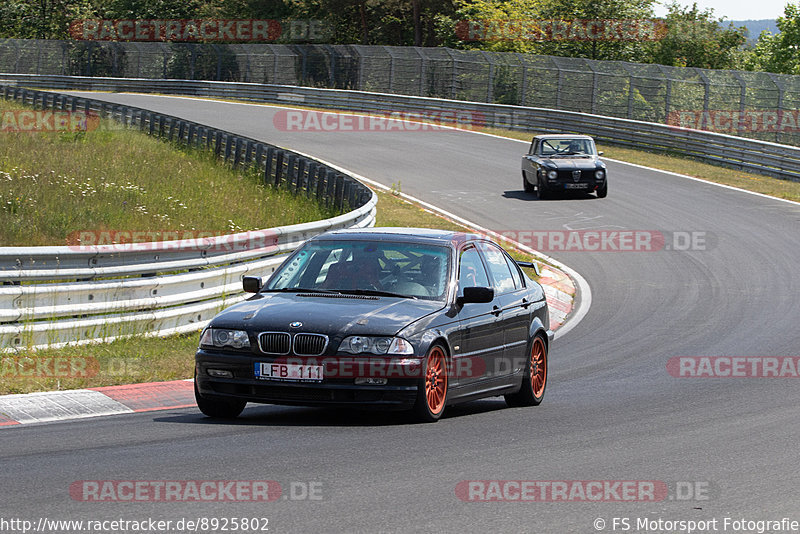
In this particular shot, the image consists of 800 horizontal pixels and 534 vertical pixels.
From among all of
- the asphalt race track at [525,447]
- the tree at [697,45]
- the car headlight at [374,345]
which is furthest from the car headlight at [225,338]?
the tree at [697,45]

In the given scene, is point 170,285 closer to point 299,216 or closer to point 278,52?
point 299,216

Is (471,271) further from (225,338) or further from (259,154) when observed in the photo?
(259,154)

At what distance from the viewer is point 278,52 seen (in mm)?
55000

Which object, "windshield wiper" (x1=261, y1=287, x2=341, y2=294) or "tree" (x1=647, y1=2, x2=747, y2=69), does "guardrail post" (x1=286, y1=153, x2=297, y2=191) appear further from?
"tree" (x1=647, y1=2, x2=747, y2=69)

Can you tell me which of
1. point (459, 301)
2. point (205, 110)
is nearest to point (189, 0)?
point (205, 110)

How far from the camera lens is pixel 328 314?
8.37 metres

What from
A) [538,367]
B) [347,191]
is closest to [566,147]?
[347,191]

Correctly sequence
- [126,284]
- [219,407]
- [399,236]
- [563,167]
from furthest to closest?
1. [563,167]
2. [126,284]
3. [399,236]
4. [219,407]

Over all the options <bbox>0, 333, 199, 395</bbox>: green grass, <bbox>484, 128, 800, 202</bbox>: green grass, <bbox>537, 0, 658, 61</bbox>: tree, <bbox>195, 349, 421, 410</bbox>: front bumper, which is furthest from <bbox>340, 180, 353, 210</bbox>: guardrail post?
<bbox>537, 0, 658, 61</bbox>: tree

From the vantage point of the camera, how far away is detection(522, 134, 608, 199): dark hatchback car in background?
95.0ft

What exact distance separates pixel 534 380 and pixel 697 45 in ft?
206

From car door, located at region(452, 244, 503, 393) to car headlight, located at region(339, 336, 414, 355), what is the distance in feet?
2.58

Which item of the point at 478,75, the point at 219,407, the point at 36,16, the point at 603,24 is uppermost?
the point at 603,24

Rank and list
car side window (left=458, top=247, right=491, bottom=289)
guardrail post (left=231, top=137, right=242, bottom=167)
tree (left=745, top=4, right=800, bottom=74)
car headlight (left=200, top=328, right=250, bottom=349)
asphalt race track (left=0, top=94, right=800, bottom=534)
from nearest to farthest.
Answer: asphalt race track (left=0, top=94, right=800, bottom=534)
car headlight (left=200, top=328, right=250, bottom=349)
car side window (left=458, top=247, right=491, bottom=289)
guardrail post (left=231, top=137, right=242, bottom=167)
tree (left=745, top=4, right=800, bottom=74)
